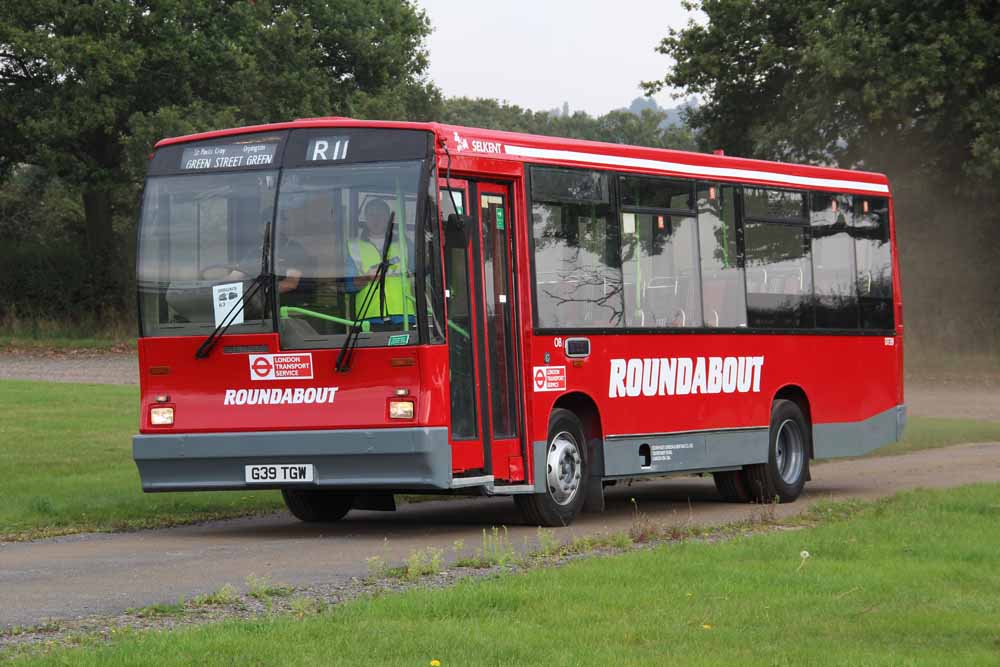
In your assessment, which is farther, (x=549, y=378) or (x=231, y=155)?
(x=549, y=378)

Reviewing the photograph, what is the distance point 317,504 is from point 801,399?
585cm

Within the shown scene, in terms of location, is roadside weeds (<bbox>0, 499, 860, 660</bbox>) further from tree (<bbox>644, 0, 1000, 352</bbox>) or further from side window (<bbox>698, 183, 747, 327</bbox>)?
tree (<bbox>644, 0, 1000, 352</bbox>)

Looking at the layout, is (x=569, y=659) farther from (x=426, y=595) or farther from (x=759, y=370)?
(x=759, y=370)

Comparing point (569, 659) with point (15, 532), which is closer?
point (569, 659)

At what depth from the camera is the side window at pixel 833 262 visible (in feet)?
64.0

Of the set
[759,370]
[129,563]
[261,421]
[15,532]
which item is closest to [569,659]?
[129,563]

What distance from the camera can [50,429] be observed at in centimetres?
2478

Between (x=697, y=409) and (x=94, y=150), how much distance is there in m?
31.8

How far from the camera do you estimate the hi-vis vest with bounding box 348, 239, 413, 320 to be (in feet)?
45.3

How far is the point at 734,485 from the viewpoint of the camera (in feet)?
61.3

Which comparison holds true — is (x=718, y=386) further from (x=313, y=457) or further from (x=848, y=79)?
(x=848, y=79)

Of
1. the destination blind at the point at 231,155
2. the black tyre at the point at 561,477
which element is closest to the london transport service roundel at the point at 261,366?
the destination blind at the point at 231,155

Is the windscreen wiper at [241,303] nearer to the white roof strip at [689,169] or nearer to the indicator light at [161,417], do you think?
the indicator light at [161,417]

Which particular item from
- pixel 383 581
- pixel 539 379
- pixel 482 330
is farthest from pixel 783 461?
pixel 383 581
